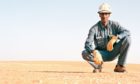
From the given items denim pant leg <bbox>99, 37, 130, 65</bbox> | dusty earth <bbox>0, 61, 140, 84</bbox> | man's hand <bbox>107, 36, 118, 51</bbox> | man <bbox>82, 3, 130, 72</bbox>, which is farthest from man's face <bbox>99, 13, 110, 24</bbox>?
dusty earth <bbox>0, 61, 140, 84</bbox>

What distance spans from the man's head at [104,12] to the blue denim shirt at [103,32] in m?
0.20

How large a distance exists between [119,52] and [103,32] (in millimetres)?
794

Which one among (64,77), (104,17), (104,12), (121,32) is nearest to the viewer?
(64,77)

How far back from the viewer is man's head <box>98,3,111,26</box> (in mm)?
12031

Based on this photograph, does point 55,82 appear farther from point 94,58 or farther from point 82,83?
point 94,58

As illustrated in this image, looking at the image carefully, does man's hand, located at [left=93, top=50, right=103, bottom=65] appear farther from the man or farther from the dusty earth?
the dusty earth

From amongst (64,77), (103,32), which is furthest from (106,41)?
(64,77)

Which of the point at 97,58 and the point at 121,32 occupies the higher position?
the point at 121,32

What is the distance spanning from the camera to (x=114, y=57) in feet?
42.0

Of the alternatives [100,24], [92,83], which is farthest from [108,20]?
[92,83]

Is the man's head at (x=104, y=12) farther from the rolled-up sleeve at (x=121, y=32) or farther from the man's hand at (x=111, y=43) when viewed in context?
the man's hand at (x=111, y=43)

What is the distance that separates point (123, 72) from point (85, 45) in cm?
128

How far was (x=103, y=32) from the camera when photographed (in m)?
12.3

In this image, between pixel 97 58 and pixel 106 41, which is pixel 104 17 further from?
pixel 97 58
